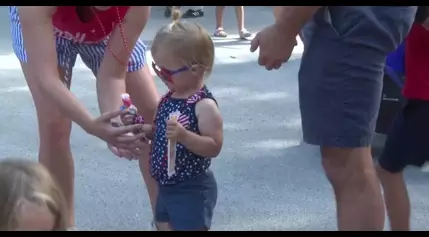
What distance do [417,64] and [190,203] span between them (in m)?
0.86

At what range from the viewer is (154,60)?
245cm

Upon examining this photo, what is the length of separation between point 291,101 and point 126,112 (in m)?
3.09

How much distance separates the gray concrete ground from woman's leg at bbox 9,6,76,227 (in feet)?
1.25

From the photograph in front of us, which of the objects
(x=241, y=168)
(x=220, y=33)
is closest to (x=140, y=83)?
(x=241, y=168)

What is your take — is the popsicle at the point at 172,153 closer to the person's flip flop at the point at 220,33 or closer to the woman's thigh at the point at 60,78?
the woman's thigh at the point at 60,78

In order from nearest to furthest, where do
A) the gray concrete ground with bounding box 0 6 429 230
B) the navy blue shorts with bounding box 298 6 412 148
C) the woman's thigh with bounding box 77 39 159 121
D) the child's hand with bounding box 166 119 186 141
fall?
the navy blue shorts with bounding box 298 6 412 148 → the child's hand with bounding box 166 119 186 141 → the woman's thigh with bounding box 77 39 159 121 → the gray concrete ground with bounding box 0 6 429 230

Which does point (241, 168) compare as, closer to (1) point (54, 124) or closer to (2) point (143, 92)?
(2) point (143, 92)

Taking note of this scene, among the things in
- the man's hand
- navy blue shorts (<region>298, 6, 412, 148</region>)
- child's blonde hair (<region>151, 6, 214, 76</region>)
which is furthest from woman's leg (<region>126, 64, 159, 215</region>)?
navy blue shorts (<region>298, 6, 412, 148</region>)

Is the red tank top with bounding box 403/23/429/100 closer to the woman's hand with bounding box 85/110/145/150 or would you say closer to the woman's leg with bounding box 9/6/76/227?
the woman's hand with bounding box 85/110/145/150

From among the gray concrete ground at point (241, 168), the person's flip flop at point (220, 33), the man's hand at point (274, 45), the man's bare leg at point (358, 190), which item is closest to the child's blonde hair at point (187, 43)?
the man's hand at point (274, 45)

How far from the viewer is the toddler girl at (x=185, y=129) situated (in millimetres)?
2391

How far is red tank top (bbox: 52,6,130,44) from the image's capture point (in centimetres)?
237

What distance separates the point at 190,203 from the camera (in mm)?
2469
